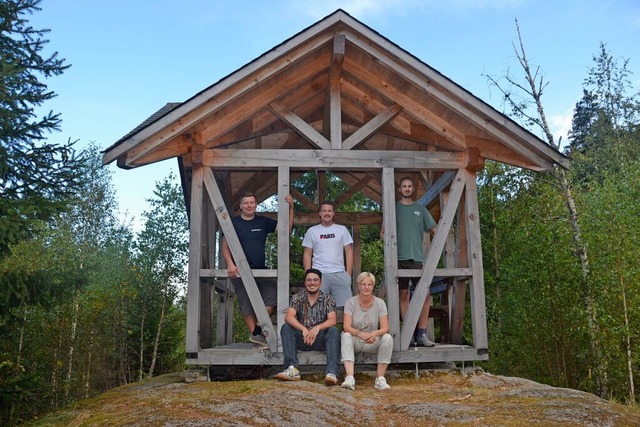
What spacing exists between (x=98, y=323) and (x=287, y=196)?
499 inches

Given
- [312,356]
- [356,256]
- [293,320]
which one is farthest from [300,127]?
[356,256]

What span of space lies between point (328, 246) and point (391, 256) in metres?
0.80

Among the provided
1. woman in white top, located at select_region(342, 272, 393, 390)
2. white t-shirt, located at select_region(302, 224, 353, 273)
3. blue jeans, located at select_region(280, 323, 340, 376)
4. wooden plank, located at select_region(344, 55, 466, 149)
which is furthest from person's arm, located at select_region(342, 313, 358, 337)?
wooden plank, located at select_region(344, 55, 466, 149)

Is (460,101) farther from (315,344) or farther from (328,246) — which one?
(315,344)

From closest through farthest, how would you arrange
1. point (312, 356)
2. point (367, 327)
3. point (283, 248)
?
point (367, 327)
point (312, 356)
point (283, 248)

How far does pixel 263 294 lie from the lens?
723 centimetres

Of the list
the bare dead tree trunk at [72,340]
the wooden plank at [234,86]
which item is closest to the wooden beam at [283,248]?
the wooden plank at [234,86]

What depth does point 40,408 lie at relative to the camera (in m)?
15.4

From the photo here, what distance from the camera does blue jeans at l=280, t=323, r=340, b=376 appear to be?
6.07 metres

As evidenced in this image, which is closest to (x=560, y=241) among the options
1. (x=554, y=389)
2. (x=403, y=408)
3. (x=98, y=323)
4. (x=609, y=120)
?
(x=554, y=389)

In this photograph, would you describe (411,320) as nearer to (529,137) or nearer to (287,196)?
(287,196)

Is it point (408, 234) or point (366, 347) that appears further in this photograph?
point (408, 234)

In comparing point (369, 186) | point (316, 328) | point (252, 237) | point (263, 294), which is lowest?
point (316, 328)

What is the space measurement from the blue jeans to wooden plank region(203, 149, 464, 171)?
2.09 meters
